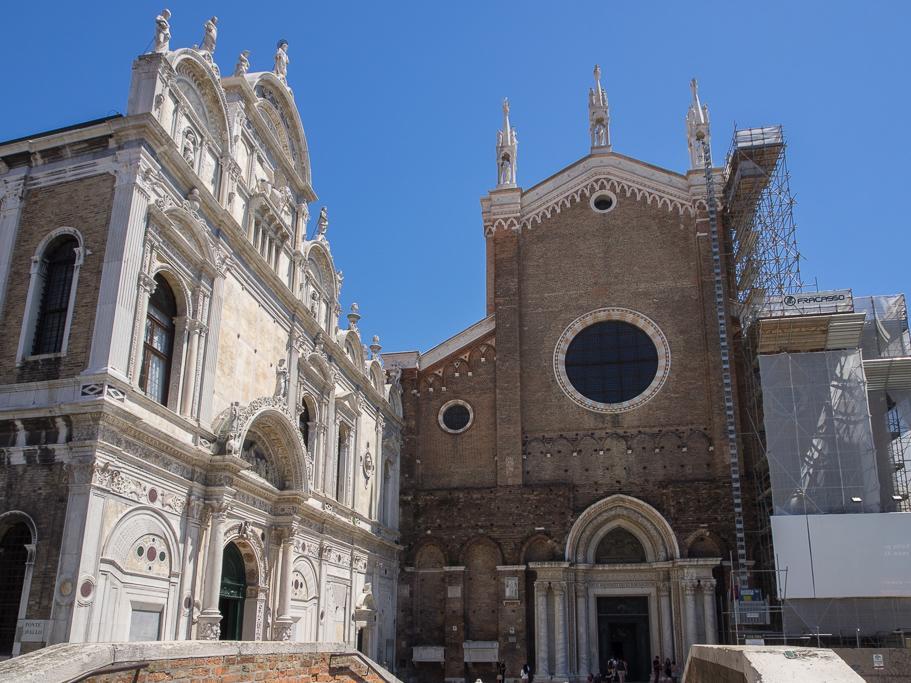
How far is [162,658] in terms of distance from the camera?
762 centimetres

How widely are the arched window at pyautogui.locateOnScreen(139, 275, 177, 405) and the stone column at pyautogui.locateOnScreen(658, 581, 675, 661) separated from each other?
16075mm

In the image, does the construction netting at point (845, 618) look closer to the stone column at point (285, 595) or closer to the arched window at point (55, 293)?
the stone column at point (285, 595)

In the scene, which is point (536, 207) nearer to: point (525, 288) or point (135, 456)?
point (525, 288)

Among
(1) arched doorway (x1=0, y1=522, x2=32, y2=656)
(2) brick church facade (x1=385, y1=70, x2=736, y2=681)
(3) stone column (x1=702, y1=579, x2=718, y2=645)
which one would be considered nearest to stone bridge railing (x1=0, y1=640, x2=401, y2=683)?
(1) arched doorway (x1=0, y1=522, x2=32, y2=656)

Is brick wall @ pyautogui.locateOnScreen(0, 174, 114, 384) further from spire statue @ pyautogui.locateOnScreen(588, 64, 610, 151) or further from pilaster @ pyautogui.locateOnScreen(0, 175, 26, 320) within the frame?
spire statue @ pyautogui.locateOnScreen(588, 64, 610, 151)

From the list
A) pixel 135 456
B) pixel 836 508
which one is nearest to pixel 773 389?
pixel 836 508

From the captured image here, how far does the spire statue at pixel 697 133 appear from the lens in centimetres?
3011

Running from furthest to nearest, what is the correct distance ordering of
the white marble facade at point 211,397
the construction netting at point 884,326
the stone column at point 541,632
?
the construction netting at point 884,326 < the stone column at point 541,632 < the white marble facade at point 211,397

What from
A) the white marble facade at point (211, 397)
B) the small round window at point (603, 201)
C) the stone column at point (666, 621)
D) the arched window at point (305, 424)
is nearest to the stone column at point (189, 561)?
the white marble facade at point (211, 397)

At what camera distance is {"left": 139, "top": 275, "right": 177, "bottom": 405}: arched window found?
15188mm

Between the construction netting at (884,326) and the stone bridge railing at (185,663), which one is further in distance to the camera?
the construction netting at (884,326)

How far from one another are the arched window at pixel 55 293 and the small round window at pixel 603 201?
62.3 ft

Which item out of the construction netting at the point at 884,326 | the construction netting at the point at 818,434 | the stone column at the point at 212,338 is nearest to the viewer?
the stone column at the point at 212,338

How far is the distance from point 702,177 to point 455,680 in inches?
685
